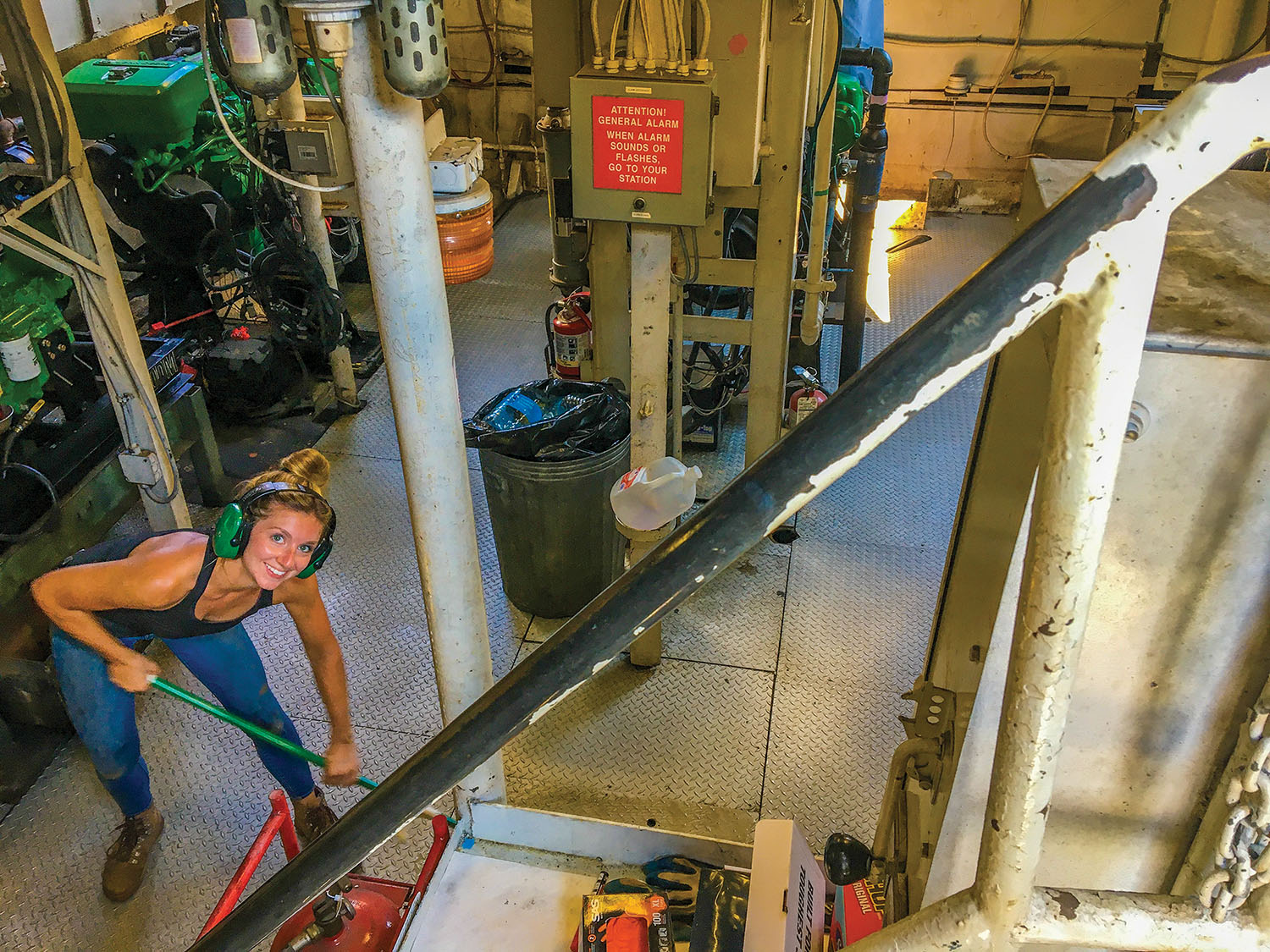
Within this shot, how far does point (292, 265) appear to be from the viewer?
493cm

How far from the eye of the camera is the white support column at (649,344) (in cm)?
292

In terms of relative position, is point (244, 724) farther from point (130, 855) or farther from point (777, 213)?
point (777, 213)

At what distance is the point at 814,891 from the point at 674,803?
4.37ft

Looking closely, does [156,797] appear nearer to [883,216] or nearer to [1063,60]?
[883,216]

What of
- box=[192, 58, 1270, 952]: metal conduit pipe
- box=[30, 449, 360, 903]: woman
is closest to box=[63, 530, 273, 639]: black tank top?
box=[30, 449, 360, 903]: woman

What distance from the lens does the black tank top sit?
2736 millimetres

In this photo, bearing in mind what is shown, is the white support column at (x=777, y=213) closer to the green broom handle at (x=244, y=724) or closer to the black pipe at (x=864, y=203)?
the black pipe at (x=864, y=203)

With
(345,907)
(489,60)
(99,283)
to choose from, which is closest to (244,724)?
(345,907)

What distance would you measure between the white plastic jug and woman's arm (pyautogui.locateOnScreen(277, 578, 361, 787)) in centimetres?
93

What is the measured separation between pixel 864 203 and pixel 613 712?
2.75m

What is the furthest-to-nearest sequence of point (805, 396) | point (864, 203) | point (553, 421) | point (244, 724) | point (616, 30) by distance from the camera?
point (864, 203) → point (805, 396) → point (553, 421) → point (244, 724) → point (616, 30)

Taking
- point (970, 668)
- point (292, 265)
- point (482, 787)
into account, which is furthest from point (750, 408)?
point (292, 265)

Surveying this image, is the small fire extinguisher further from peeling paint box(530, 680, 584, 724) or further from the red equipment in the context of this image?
peeling paint box(530, 680, 584, 724)

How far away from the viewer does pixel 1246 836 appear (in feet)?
2.93
